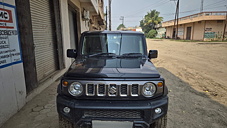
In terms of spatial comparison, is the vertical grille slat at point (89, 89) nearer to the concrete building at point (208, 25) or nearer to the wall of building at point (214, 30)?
the concrete building at point (208, 25)

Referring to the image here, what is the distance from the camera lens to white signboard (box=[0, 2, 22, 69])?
2.80m

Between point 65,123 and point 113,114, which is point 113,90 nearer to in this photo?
point 113,114

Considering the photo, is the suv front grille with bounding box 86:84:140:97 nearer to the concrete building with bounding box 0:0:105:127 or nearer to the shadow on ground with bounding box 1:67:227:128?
the shadow on ground with bounding box 1:67:227:128

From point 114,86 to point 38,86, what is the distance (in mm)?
3040

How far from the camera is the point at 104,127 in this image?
1.99 meters

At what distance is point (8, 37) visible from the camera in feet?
9.71

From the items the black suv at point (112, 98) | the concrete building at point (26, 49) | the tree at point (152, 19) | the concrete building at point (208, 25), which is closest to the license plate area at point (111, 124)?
the black suv at point (112, 98)

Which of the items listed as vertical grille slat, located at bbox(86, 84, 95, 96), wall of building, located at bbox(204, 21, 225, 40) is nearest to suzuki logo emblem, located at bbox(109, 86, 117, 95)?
vertical grille slat, located at bbox(86, 84, 95, 96)

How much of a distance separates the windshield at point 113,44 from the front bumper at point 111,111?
1271 millimetres

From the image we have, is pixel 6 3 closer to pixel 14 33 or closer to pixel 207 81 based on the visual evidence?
pixel 14 33

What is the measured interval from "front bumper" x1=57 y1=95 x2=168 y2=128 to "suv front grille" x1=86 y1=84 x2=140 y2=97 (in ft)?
0.36

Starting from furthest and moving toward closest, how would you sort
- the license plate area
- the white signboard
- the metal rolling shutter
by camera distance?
the metal rolling shutter < the white signboard < the license plate area

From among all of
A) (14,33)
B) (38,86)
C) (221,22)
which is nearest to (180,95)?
(38,86)

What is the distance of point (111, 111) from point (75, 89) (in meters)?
0.58
